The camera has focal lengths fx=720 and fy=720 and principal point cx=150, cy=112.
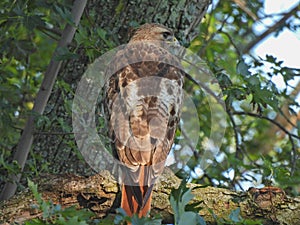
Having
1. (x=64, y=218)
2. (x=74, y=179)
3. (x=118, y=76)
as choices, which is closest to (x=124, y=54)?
(x=118, y=76)

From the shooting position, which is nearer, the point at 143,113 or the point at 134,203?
the point at 134,203

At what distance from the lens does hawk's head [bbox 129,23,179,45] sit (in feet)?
15.8

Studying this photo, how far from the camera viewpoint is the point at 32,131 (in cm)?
492

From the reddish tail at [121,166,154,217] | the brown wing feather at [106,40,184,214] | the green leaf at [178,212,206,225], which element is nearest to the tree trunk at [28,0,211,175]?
the brown wing feather at [106,40,184,214]

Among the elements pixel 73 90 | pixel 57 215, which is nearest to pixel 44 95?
pixel 73 90

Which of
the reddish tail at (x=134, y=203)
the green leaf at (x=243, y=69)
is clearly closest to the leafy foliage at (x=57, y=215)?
the reddish tail at (x=134, y=203)

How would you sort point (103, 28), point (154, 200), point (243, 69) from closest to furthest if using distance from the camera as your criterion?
point (154, 200), point (243, 69), point (103, 28)

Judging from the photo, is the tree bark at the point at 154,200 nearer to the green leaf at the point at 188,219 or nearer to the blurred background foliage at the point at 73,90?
the blurred background foliage at the point at 73,90

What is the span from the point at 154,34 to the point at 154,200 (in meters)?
1.36

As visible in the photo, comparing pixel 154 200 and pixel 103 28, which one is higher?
pixel 103 28

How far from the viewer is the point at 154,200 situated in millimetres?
3936

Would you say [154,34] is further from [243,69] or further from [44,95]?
[44,95]

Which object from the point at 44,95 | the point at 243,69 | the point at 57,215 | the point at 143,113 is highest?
the point at 243,69

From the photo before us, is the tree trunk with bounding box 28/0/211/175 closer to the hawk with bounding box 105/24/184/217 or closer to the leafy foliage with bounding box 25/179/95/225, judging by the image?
the hawk with bounding box 105/24/184/217
